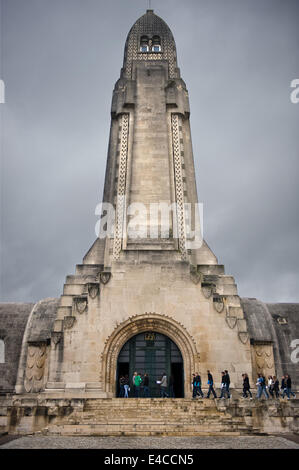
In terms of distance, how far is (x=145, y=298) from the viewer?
21531 mm

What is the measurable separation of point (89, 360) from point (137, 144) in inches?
535

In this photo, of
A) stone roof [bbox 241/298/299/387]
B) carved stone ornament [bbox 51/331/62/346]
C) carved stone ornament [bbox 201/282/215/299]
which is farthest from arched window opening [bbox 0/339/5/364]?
stone roof [bbox 241/298/299/387]

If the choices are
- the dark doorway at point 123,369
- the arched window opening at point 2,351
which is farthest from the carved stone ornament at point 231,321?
the arched window opening at point 2,351

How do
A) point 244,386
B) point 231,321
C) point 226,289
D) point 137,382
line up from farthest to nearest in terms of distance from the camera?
point 226,289, point 231,321, point 137,382, point 244,386

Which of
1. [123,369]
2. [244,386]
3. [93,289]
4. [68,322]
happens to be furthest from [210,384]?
[68,322]

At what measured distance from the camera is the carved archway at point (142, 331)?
2033 centimetres

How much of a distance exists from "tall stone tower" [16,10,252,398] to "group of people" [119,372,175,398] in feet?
2.21

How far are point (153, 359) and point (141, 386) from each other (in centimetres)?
147

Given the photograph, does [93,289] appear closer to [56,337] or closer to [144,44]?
[56,337]

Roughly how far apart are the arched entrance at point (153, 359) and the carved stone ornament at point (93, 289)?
10.1 ft
